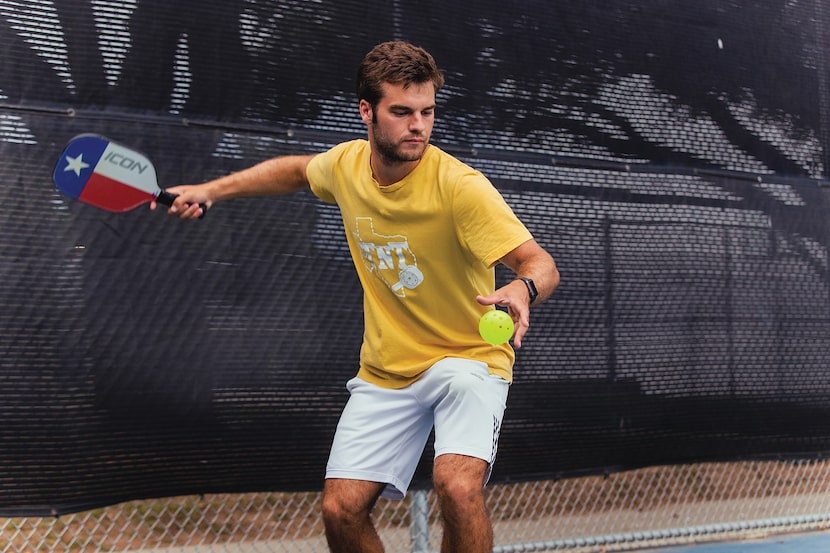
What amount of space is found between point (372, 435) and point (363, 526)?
29 cm

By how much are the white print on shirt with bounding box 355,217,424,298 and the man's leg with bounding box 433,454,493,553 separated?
58 centimetres

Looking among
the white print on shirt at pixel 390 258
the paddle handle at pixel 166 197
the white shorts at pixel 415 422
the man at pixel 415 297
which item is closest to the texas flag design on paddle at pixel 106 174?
the paddle handle at pixel 166 197

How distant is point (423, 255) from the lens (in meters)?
3.05

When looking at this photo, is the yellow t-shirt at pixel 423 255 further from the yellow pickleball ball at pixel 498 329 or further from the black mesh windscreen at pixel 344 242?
the black mesh windscreen at pixel 344 242

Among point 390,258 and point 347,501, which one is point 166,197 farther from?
point 347,501

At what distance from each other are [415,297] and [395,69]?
0.72 metres

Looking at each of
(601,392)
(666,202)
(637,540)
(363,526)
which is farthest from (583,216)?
(363,526)

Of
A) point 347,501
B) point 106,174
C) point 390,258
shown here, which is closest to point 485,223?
point 390,258

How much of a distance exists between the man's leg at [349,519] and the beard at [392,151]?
104 cm

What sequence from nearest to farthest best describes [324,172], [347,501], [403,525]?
[347,501] → [324,172] → [403,525]

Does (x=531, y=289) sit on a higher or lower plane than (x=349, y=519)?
higher

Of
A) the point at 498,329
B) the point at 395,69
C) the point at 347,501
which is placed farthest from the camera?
the point at 347,501

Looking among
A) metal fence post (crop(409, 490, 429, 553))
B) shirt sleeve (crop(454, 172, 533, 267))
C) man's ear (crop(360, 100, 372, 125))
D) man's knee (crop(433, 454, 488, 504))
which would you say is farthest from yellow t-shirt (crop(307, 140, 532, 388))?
metal fence post (crop(409, 490, 429, 553))

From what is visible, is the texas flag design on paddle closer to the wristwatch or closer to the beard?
the beard
